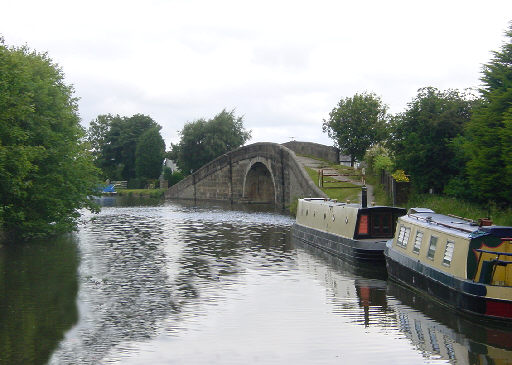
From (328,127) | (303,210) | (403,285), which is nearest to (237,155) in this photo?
(328,127)

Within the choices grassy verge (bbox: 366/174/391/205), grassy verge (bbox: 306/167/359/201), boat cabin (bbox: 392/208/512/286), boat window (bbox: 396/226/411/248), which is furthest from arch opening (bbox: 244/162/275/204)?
boat cabin (bbox: 392/208/512/286)

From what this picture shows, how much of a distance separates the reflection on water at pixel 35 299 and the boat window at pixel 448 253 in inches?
318

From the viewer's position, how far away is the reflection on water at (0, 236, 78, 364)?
37.9 feet

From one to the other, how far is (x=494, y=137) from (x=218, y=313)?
45.2ft

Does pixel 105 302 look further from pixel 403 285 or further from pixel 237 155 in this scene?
pixel 237 155

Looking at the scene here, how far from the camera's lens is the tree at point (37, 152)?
74.6 ft

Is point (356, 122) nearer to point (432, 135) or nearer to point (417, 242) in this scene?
point (432, 135)

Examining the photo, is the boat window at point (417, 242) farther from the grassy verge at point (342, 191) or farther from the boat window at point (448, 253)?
the grassy verge at point (342, 191)

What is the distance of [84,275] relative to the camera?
19500 mm

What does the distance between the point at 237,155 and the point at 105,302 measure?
49.5m

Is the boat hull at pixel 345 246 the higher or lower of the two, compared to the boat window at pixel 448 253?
lower

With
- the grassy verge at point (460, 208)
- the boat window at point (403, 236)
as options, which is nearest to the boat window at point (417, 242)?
the boat window at point (403, 236)

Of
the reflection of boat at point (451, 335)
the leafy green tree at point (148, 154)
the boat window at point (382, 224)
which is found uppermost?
the leafy green tree at point (148, 154)

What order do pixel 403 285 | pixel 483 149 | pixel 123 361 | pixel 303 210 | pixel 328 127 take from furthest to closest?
pixel 328 127 < pixel 303 210 < pixel 483 149 < pixel 403 285 < pixel 123 361
